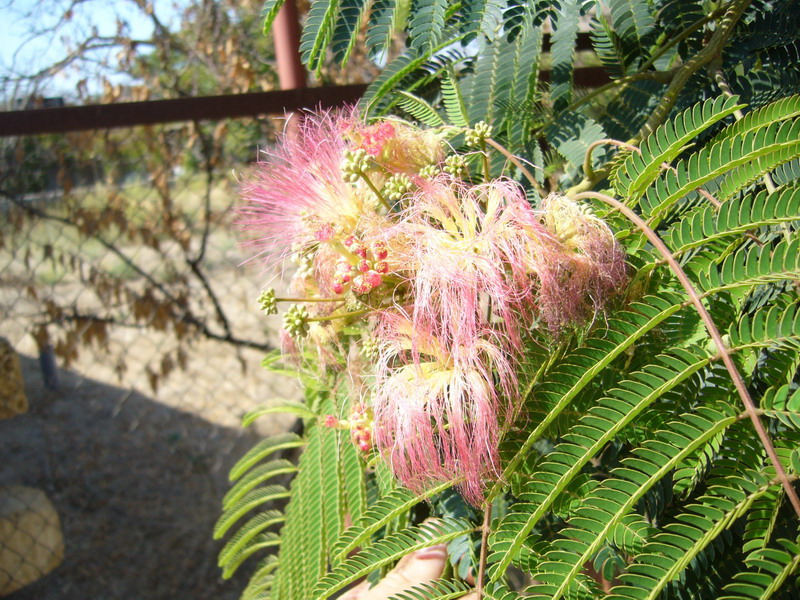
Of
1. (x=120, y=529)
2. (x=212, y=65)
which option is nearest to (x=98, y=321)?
(x=120, y=529)

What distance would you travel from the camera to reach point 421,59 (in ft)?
2.94

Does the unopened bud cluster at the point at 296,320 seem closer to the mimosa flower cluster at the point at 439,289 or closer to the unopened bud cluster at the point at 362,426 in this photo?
the mimosa flower cluster at the point at 439,289

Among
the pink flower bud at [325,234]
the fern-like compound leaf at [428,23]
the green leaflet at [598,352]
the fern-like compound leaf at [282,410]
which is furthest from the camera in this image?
the fern-like compound leaf at [282,410]

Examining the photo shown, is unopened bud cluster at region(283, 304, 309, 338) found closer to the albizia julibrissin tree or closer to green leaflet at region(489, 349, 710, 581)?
the albizia julibrissin tree

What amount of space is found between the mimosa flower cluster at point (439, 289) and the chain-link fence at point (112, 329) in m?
1.92

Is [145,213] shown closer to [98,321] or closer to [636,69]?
[98,321]

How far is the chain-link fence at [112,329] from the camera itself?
2.61 m

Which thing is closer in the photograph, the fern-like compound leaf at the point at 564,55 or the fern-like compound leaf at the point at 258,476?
the fern-like compound leaf at the point at 564,55

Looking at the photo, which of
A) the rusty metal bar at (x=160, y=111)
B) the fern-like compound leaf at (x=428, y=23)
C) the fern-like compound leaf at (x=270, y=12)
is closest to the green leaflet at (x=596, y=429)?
the fern-like compound leaf at (x=428, y=23)

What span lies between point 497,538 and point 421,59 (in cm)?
59

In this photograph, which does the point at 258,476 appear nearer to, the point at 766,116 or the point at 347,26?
the point at 347,26

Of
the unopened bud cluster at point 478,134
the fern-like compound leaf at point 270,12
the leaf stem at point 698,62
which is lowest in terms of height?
the unopened bud cluster at point 478,134

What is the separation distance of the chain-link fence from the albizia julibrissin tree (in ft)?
6.16

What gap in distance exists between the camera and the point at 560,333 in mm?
690
